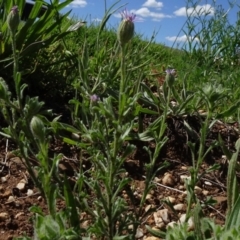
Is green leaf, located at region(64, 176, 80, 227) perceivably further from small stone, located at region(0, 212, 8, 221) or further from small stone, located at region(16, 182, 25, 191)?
small stone, located at region(16, 182, 25, 191)

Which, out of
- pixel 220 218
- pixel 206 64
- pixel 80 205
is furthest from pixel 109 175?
pixel 206 64

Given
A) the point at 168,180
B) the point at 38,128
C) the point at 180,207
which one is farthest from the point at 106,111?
the point at 168,180

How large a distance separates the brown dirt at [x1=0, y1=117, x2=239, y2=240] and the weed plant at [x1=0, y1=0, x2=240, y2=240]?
49mm

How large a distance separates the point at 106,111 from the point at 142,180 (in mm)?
831

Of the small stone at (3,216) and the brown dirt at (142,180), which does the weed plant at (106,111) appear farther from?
the small stone at (3,216)

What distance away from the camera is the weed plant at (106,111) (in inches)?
46.1

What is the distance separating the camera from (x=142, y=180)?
1.94m

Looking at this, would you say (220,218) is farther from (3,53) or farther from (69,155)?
(3,53)

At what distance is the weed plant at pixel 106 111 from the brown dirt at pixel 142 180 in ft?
0.16

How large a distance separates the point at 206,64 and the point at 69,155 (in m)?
1.58

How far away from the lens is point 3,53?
234cm

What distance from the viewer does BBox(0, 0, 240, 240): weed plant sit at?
3.84ft

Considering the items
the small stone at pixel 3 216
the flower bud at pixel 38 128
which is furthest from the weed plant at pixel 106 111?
the small stone at pixel 3 216

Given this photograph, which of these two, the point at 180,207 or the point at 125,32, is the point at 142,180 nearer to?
the point at 180,207
